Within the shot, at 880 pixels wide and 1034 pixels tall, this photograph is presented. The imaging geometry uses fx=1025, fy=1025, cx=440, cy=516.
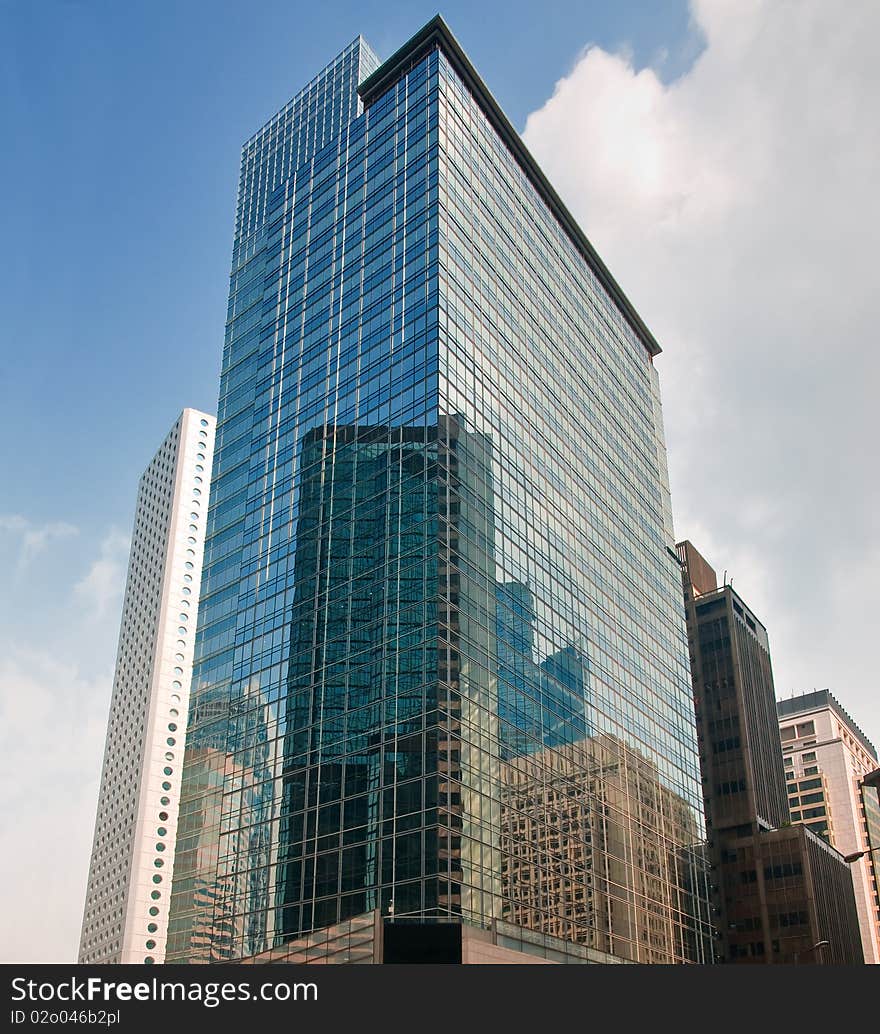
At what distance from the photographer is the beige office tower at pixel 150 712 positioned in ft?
478

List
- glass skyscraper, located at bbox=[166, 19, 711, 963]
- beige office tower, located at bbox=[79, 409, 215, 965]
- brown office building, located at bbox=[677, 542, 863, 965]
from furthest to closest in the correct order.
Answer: beige office tower, located at bbox=[79, 409, 215, 965] < brown office building, located at bbox=[677, 542, 863, 965] < glass skyscraper, located at bbox=[166, 19, 711, 963]

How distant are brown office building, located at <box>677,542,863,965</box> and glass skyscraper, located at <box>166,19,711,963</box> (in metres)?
27.6

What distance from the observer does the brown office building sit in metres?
126

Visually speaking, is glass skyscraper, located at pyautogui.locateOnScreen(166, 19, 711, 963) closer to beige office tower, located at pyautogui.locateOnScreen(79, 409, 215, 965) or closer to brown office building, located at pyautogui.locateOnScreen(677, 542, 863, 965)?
brown office building, located at pyautogui.locateOnScreen(677, 542, 863, 965)

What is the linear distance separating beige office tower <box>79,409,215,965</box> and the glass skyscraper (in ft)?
230

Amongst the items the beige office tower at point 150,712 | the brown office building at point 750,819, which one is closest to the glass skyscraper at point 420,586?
the brown office building at point 750,819

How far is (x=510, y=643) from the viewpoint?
77.6 meters

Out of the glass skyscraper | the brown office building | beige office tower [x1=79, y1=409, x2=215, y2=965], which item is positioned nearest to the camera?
the glass skyscraper

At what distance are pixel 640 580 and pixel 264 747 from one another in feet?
164

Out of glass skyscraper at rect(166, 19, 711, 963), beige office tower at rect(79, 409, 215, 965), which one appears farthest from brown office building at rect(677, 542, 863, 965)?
beige office tower at rect(79, 409, 215, 965)

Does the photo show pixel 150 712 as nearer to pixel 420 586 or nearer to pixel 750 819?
pixel 750 819

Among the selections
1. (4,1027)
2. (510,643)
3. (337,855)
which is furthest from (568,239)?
(4,1027)

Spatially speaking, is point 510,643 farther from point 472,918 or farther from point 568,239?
point 568,239

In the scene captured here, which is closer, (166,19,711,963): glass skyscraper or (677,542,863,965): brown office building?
(166,19,711,963): glass skyscraper
